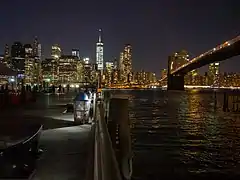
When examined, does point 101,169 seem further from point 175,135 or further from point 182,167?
point 175,135

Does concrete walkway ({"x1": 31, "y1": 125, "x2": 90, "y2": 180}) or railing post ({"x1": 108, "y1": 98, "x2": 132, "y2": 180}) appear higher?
railing post ({"x1": 108, "y1": 98, "x2": 132, "y2": 180})

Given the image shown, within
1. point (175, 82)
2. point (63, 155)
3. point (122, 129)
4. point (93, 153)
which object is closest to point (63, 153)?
point (63, 155)

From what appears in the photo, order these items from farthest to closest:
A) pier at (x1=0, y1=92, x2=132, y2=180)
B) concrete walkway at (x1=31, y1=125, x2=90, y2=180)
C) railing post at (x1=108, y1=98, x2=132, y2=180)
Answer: concrete walkway at (x1=31, y1=125, x2=90, y2=180)
railing post at (x1=108, y1=98, x2=132, y2=180)
pier at (x1=0, y1=92, x2=132, y2=180)

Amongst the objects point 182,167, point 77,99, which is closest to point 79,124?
point 77,99

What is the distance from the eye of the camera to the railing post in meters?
5.92

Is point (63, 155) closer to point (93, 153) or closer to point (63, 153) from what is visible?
point (63, 153)

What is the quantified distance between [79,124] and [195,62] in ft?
303

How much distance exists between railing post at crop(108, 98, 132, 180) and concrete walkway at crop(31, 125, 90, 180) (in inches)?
55.9

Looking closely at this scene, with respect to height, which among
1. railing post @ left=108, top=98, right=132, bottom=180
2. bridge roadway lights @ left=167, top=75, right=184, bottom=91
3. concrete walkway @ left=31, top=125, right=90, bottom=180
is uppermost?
bridge roadway lights @ left=167, top=75, right=184, bottom=91

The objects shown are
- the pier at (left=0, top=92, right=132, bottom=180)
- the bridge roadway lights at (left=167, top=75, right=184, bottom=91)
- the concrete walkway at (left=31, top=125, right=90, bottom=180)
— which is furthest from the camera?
the bridge roadway lights at (left=167, top=75, right=184, bottom=91)

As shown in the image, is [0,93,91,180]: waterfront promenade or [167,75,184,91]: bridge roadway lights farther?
[167,75,184,91]: bridge roadway lights

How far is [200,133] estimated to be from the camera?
28.0m

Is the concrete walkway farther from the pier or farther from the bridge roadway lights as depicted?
the bridge roadway lights

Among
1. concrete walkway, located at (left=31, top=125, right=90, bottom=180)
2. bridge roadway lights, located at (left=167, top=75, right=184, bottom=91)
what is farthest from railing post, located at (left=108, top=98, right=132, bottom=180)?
bridge roadway lights, located at (left=167, top=75, right=184, bottom=91)
